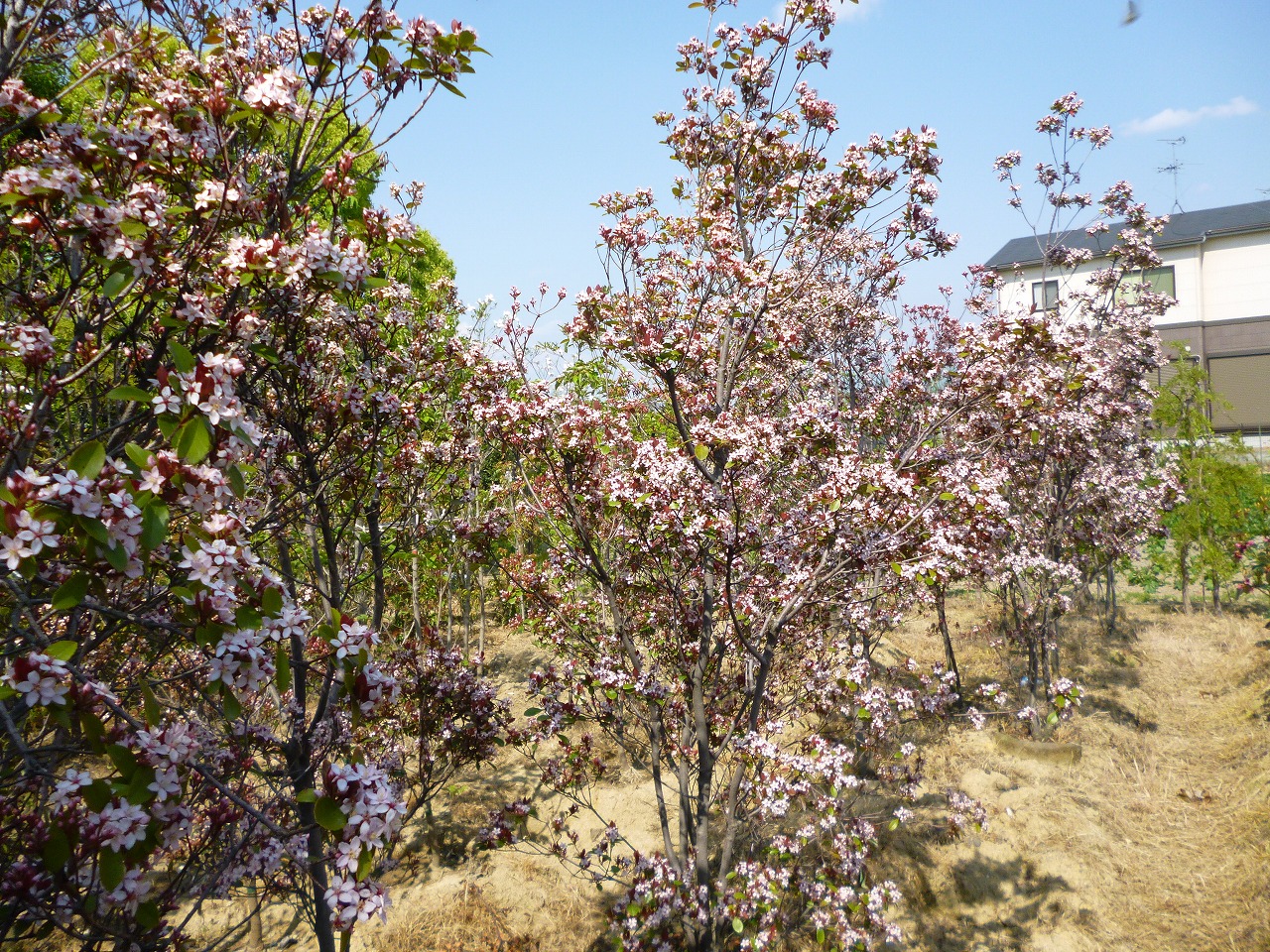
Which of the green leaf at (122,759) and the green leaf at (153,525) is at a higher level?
the green leaf at (153,525)

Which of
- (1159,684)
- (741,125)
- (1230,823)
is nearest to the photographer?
(741,125)

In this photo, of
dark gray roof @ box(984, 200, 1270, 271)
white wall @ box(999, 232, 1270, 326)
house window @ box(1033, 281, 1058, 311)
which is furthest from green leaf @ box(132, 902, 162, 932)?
white wall @ box(999, 232, 1270, 326)

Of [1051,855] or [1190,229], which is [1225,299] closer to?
[1190,229]

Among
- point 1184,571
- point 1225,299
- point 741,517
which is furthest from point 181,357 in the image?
point 1225,299

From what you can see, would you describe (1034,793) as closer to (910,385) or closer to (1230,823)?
(1230,823)

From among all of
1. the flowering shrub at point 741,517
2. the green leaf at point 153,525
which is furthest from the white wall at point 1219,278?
the green leaf at point 153,525

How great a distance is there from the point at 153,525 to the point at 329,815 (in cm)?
97

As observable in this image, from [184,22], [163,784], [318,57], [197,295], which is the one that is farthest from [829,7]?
[163,784]

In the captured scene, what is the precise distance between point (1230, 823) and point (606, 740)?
288 inches

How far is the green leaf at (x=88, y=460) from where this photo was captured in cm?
167

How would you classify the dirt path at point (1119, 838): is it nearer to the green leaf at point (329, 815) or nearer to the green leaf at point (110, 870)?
the green leaf at point (329, 815)

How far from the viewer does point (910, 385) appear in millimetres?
7676

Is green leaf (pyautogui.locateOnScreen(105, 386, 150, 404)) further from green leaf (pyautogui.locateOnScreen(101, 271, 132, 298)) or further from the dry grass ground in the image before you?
the dry grass ground

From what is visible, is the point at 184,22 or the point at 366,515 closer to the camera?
the point at 184,22
